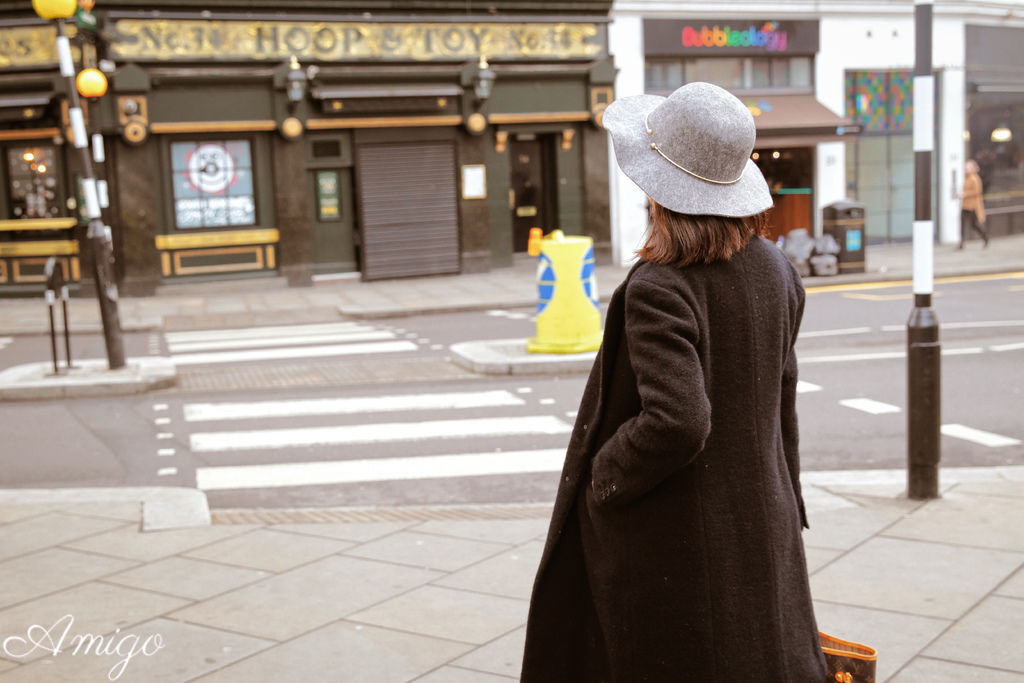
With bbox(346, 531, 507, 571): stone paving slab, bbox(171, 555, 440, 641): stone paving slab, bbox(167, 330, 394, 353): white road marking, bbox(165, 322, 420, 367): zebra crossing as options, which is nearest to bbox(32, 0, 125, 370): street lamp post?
bbox(165, 322, 420, 367): zebra crossing

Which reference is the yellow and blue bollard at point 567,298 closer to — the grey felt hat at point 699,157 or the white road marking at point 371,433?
the white road marking at point 371,433

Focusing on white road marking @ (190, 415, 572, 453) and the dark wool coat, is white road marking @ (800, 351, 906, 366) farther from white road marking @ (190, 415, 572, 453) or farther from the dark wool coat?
the dark wool coat

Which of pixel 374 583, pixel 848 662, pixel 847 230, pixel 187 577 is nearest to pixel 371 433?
pixel 187 577

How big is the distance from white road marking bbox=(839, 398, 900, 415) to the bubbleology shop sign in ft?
48.0

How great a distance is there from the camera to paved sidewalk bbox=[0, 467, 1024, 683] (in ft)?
14.3

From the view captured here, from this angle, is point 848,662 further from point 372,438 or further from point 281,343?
point 281,343

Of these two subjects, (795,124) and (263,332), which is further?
(795,124)

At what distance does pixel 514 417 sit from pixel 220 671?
17.9 ft

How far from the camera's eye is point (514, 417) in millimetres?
9617

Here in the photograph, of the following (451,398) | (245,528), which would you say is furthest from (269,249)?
(245,528)

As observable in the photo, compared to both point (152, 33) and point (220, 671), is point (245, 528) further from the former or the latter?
point (152, 33)

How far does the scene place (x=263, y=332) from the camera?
15.8 meters

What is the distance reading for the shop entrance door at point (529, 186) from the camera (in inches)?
891

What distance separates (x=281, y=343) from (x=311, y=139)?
7.10 m
